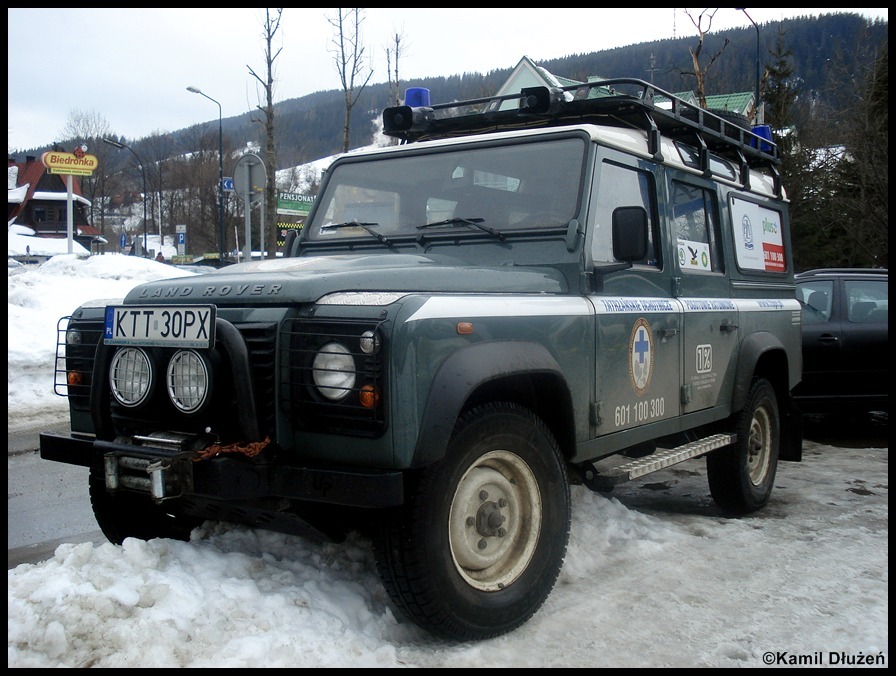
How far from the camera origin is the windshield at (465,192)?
4266 mm

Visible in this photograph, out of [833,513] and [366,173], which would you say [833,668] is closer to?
[833,513]

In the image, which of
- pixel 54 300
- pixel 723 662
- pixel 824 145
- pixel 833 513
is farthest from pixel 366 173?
pixel 824 145

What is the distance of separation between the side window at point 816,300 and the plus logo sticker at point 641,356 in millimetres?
4957

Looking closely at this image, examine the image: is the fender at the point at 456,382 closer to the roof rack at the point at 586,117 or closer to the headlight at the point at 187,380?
the headlight at the point at 187,380

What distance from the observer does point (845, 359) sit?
8.48 metres

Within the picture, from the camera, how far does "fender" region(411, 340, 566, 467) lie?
3039mm

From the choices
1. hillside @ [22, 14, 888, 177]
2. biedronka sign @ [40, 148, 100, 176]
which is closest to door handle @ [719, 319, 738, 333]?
hillside @ [22, 14, 888, 177]

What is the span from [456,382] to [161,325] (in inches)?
47.4

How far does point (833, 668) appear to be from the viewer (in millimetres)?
3258

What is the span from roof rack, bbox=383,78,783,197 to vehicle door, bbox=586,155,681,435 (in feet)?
1.29

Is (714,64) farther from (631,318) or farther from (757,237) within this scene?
(631,318)

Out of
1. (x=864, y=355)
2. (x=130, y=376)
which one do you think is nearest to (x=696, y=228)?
(x=130, y=376)

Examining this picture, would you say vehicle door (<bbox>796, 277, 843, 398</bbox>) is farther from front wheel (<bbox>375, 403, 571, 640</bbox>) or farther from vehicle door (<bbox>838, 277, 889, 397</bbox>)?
front wheel (<bbox>375, 403, 571, 640</bbox>)

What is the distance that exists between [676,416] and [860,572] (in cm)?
126
